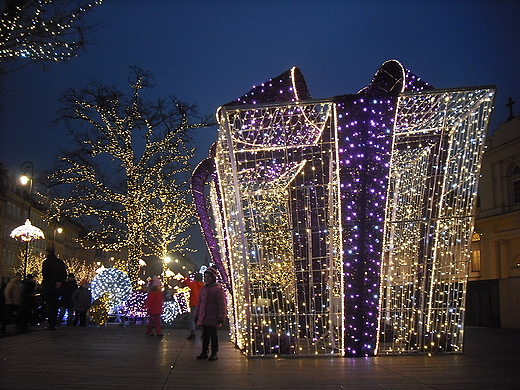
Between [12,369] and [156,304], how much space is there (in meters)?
7.36

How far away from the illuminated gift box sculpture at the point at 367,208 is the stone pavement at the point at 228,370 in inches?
25.0

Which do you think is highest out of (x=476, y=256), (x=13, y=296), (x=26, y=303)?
(x=476, y=256)

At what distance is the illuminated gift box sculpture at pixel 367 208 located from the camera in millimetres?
9578

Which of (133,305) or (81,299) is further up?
(81,299)

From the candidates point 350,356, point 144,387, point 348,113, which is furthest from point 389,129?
point 144,387

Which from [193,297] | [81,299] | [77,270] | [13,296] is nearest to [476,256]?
[81,299]

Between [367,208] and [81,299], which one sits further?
[81,299]

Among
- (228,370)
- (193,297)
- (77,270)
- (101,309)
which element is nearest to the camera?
(228,370)

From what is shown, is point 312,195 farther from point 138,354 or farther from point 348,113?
point 138,354

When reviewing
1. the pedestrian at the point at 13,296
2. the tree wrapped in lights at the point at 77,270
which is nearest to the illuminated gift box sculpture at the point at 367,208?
the pedestrian at the point at 13,296

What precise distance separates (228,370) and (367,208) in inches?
131

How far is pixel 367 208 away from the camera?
967cm

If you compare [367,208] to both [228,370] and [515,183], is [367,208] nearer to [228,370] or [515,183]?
[228,370]

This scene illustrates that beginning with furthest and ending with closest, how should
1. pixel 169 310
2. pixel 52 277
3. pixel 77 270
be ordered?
pixel 77 270
pixel 169 310
pixel 52 277
